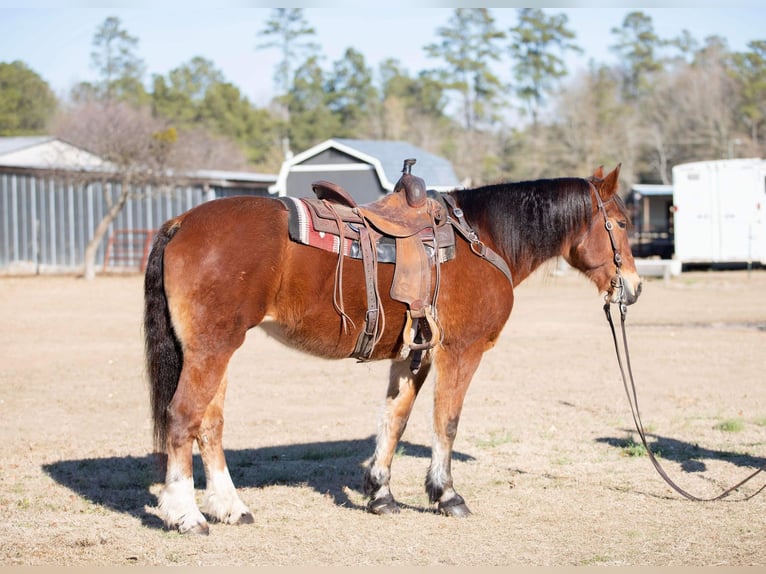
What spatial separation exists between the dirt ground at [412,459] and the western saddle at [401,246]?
1.16m

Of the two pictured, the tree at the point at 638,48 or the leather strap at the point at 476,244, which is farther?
the tree at the point at 638,48

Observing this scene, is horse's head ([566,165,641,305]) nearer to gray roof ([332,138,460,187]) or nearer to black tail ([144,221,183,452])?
black tail ([144,221,183,452])

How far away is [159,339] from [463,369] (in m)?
1.98

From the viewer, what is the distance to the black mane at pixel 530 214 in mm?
6055

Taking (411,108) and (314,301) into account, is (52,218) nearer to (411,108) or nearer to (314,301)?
(314,301)

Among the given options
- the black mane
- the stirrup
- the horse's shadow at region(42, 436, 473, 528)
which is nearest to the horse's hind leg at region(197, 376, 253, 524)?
the horse's shadow at region(42, 436, 473, 528)

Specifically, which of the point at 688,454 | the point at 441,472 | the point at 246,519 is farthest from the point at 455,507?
the point at 688,454

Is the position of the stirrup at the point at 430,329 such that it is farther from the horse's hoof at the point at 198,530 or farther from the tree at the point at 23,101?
the tree at the point at 23,101

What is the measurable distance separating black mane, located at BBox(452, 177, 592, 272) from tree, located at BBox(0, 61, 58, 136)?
177ft

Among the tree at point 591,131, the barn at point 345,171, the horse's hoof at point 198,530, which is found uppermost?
the tree at point 591,131

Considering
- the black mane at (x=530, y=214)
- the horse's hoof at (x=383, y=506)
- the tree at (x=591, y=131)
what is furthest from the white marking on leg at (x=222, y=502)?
the tree at (x=591, y=131)

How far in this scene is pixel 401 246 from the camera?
5.60 metres

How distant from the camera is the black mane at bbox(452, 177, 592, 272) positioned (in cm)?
605

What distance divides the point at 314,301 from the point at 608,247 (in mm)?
2232
